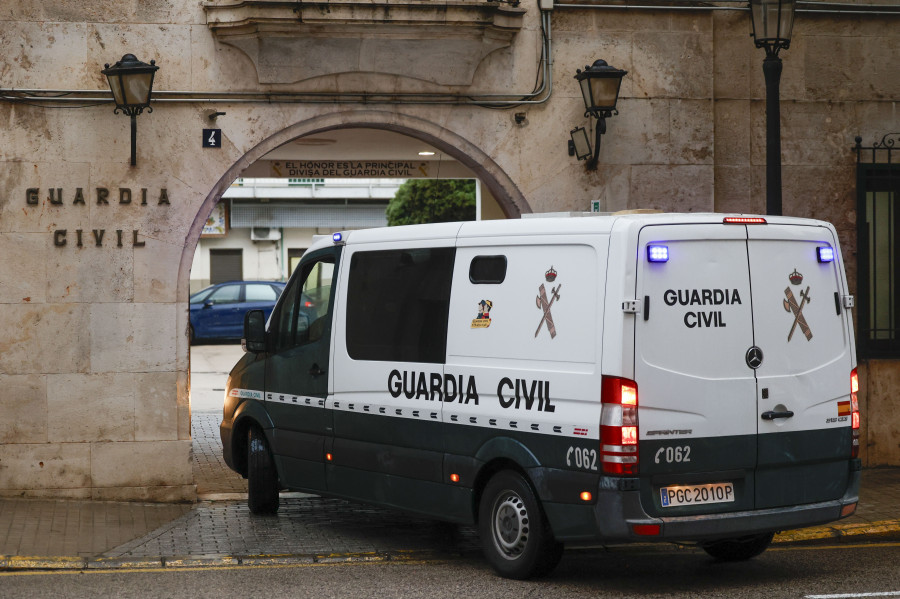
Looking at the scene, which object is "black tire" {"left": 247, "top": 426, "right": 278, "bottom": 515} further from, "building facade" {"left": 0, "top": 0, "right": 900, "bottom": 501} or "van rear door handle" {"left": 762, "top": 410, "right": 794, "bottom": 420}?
"van rear door handle" {"left": 762, "top": 410, "right": 794, "bottom": 420}

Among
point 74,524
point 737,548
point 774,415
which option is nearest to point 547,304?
point 774,415

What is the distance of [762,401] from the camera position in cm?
728

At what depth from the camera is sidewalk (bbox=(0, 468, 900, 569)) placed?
8469 millimetres

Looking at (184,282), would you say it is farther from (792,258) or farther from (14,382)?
(792,258)

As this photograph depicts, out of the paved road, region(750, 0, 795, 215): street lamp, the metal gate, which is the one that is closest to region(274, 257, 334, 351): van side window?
the paved road

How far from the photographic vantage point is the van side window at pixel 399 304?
817 centimetres

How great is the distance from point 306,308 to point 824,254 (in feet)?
12.8

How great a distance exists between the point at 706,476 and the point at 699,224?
143cm

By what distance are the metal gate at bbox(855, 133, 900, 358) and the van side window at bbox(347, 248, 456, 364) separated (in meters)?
5.78

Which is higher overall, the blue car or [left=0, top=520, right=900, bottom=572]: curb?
the blue car

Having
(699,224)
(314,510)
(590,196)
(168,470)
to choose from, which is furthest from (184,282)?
(699,224)

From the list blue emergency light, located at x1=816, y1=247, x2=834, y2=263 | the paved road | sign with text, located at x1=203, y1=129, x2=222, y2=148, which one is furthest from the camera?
sign with text, located at x1=203, y1=129, x2=222, y2=148

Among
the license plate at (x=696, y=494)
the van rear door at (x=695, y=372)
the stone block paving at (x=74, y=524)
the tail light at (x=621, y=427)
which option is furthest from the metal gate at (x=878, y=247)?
the stone block paving at (x=74, y=524)

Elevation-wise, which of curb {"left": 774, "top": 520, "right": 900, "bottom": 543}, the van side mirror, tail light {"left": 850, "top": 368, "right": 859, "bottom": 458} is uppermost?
the van side mirror
